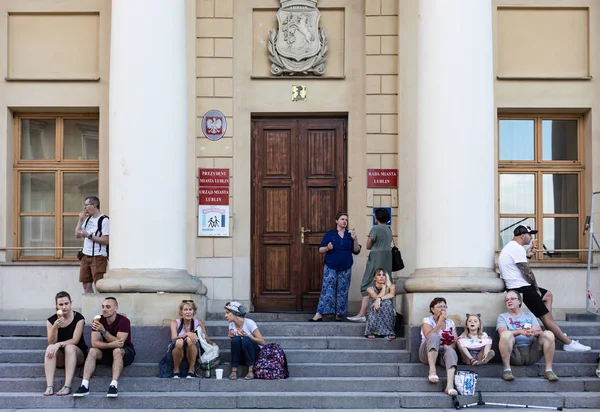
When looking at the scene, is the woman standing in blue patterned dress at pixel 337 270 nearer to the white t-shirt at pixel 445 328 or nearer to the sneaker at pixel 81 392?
the white t-shirt at pixel 445 328

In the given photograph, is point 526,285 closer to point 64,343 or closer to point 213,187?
point 213,187

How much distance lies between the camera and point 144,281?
11578mm

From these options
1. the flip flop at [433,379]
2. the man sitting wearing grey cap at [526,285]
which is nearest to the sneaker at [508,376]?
the flip flop at [433,379]

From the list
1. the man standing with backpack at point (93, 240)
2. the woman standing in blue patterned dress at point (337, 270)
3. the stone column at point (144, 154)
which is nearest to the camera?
the stone column at point (144, 154)

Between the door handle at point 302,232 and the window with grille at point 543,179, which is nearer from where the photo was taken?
the door handle at point 302,232

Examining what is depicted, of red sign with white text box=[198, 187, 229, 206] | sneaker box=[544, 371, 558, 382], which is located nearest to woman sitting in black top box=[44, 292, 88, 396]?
red sign with white text box=[198, 187, 229, 206]

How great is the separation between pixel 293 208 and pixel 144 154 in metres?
3.12

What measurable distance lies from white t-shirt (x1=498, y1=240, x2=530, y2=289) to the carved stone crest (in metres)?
4.25

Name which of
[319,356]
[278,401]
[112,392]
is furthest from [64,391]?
[319,356]

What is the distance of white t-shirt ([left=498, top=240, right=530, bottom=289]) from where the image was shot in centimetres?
1145

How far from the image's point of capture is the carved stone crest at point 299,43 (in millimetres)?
13969

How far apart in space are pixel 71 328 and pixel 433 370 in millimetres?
4259

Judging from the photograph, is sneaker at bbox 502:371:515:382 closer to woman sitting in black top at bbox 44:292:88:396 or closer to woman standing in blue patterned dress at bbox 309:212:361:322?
woman standing in blue patterned dress at bbox 309:212:361:322

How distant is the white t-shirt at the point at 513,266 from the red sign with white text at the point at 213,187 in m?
4.41
